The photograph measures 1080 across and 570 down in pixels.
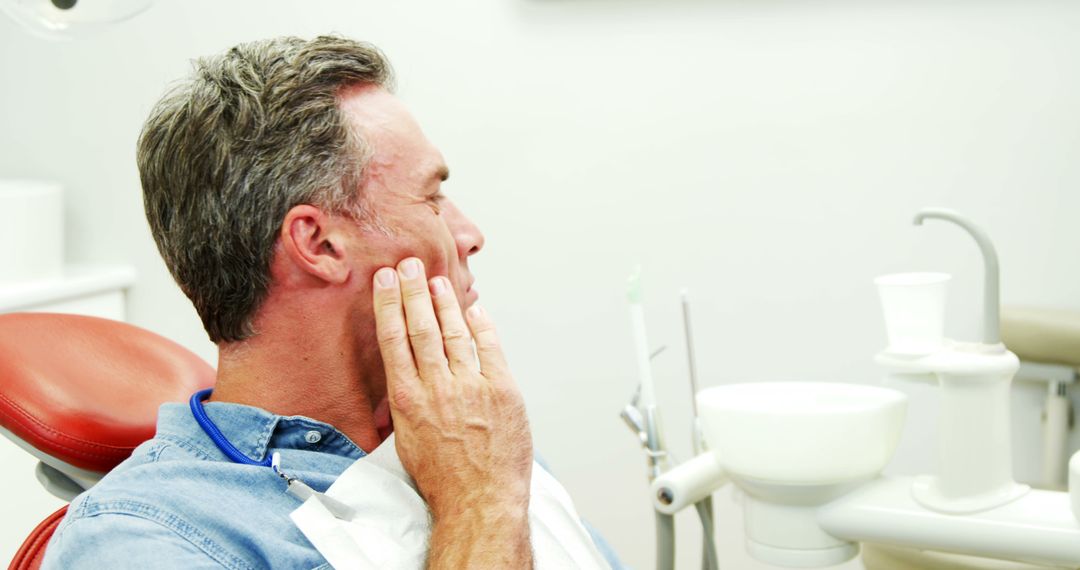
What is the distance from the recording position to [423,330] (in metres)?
1.08

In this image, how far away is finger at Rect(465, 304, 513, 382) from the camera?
1104mm

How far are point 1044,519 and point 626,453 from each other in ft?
3.42

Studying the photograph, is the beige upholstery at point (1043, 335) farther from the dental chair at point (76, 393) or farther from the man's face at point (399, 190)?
the dental chair at point (76, 393)

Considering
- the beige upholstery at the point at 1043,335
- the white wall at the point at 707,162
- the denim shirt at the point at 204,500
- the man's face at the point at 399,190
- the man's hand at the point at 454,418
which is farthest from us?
the white wall at the point at 707,162

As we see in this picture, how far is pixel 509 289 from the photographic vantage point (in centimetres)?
214

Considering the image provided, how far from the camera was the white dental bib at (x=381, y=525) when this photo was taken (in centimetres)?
99

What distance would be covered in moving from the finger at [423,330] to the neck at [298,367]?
7cm

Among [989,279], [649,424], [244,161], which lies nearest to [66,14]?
[244,161]

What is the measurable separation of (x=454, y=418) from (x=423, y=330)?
0.29ft

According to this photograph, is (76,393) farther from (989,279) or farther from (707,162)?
(707,162)

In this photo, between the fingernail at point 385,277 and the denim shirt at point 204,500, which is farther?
the fingernail at point 385,277

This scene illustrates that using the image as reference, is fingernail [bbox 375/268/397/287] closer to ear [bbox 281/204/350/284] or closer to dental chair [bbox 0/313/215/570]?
ear [bbox 281/204/350/284]

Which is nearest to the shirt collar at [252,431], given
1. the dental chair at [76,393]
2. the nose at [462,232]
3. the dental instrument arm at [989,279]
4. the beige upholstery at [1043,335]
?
the dental chair at [76,393]

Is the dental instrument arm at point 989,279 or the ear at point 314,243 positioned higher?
the ear at point 314,243
